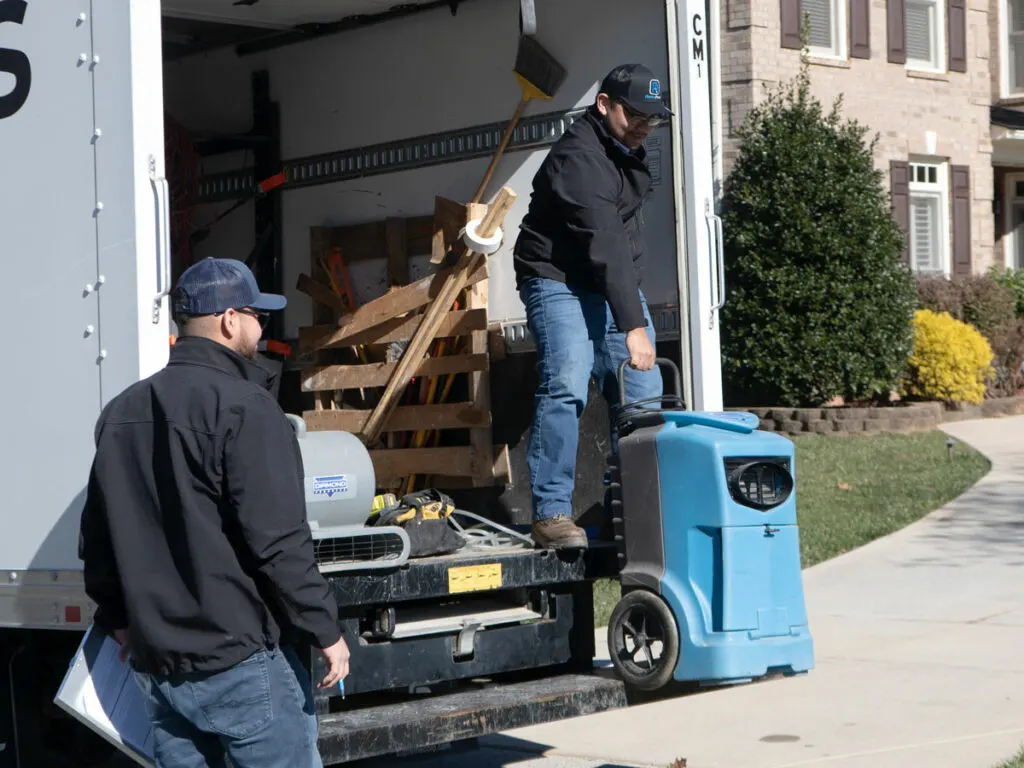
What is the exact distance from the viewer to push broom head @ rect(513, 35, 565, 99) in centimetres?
629

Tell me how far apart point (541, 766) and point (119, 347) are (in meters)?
2.78

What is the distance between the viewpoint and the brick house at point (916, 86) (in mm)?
18859

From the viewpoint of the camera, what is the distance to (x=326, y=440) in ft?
17.2

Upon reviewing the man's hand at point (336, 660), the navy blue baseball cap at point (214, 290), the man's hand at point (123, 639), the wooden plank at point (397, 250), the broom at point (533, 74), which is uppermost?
the broom at point (533, 74)

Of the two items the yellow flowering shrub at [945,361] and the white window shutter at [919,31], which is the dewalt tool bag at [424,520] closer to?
the yellow flowering shrub at [945,361]

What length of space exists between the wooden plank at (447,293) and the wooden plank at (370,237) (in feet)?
1.18

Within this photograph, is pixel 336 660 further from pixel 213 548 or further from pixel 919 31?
pixel 919 31

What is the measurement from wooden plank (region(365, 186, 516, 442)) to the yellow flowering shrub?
39.0 feet

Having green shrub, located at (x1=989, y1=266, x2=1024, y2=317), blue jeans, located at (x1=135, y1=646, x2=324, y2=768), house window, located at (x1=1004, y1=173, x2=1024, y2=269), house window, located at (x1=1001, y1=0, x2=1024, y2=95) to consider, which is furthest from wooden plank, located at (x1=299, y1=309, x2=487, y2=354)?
house window, located at (x1=1004, y1=173, x2=1024, y2=269)

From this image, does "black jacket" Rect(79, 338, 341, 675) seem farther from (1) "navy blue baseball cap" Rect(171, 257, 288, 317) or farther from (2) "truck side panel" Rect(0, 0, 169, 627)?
(2) "truck side panel" Rect(0, 0, 169, 627)

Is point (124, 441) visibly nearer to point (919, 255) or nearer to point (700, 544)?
point (700, 544)

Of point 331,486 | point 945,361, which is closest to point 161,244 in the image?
point 331,486

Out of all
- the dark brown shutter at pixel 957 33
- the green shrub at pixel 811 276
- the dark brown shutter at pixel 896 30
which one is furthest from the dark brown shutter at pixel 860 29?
the green shrub at pixel 811 276

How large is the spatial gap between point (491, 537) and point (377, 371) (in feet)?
4.43
